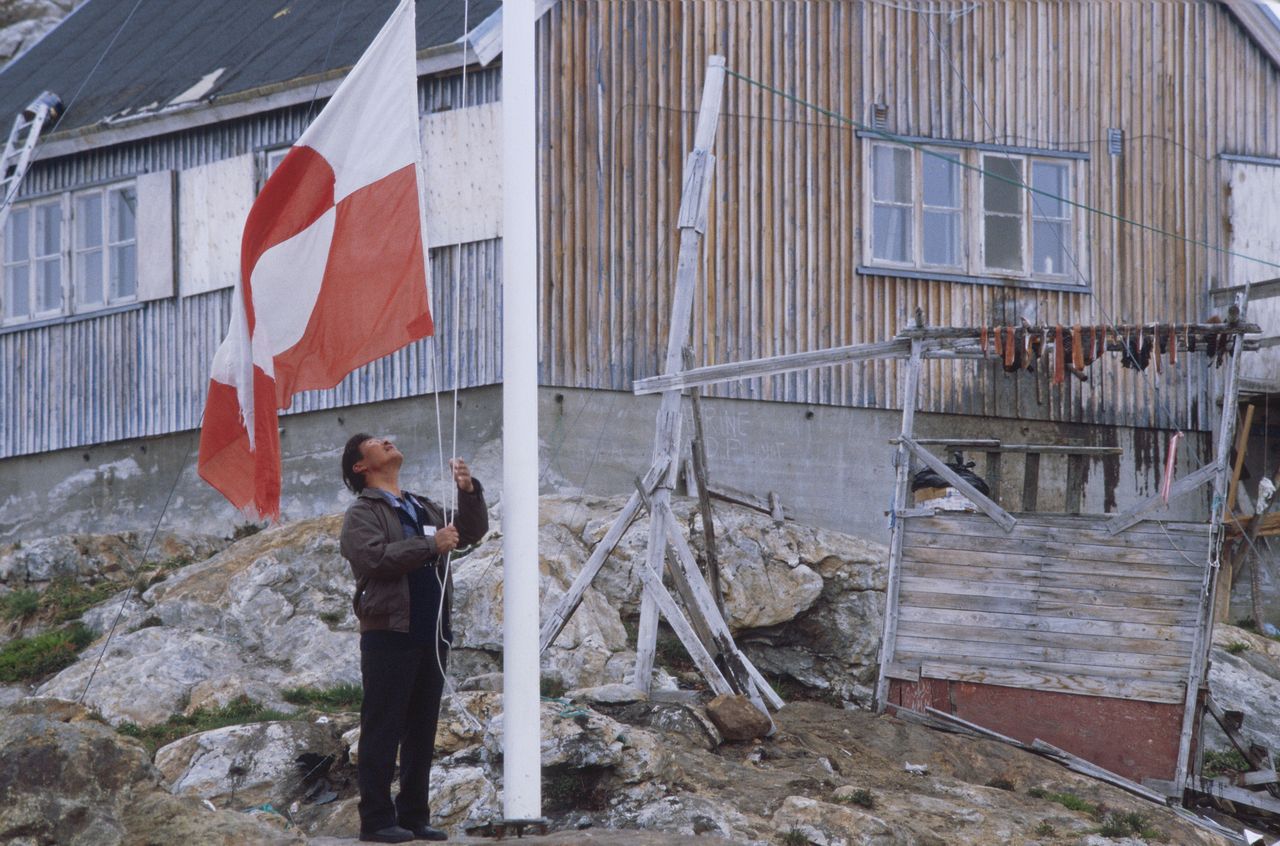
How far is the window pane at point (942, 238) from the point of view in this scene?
17.7 m

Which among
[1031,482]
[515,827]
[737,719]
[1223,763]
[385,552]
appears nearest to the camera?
[515,827]

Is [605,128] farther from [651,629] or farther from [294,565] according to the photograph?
[651,629]

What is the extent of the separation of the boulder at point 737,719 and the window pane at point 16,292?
1078cm

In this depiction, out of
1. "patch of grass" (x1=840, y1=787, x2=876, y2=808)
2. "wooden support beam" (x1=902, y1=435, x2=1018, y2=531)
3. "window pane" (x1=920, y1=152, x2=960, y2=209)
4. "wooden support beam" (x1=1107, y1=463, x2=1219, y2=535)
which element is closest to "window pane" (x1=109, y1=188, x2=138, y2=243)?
"window pane" (x1=920, y1=152, x2=960, y2=209)

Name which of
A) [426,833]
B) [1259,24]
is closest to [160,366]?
[426,833]

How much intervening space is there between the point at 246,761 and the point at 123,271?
911 cm

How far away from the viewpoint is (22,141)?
1947 centimetres

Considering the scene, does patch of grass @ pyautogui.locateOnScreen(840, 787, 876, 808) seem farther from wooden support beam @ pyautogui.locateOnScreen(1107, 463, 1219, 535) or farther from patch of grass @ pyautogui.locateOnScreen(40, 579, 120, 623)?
patch of grass @ pyautogui.locateOnScreen(40, 579, 120, 623)

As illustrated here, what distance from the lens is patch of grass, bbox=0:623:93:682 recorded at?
48.8ft

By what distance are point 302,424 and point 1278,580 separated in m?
10.3

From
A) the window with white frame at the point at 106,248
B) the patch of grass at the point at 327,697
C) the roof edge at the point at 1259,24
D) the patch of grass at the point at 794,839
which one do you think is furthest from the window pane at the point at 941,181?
the patch of grass at the point at 794,839

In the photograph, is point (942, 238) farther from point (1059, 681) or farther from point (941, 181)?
point (1059, 681)

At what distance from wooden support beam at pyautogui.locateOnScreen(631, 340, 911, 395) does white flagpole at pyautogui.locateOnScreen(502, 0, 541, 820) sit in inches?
182

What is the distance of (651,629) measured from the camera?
12.4m
